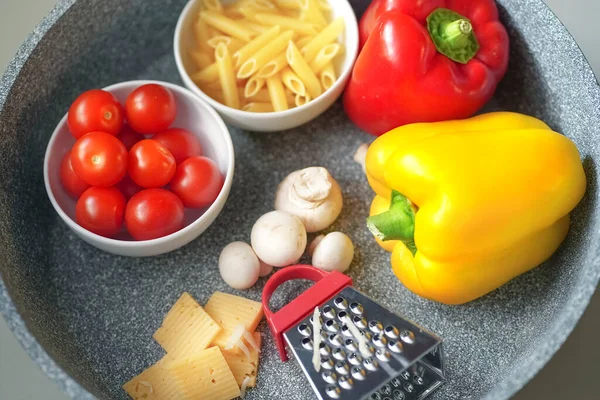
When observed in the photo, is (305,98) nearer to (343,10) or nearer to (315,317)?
(343,10)

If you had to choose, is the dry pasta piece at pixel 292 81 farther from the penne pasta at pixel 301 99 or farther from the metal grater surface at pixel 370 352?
the metal grater surface at pixel 370 352

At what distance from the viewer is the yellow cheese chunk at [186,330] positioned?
3.09 feet

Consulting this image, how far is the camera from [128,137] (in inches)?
40.4

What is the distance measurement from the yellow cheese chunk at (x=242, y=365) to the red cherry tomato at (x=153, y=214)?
20 cm

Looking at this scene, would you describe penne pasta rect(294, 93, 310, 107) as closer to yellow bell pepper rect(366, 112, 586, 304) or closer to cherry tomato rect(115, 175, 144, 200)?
yellow bell pepper rect(366, 112, 586, 304)

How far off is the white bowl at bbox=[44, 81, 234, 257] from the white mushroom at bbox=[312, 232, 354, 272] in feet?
0.54

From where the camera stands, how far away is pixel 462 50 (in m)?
0.99

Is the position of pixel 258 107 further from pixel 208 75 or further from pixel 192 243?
pixel 192 243

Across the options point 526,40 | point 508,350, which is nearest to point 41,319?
point 508,350

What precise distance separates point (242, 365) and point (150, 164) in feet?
1.03

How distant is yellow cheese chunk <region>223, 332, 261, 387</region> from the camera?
933 millimetres

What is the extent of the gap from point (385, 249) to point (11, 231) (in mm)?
554

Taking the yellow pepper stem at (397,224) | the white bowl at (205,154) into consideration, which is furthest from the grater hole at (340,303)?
the white bowl at (205,154)

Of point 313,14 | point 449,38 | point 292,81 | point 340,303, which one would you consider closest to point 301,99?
point 292,81
